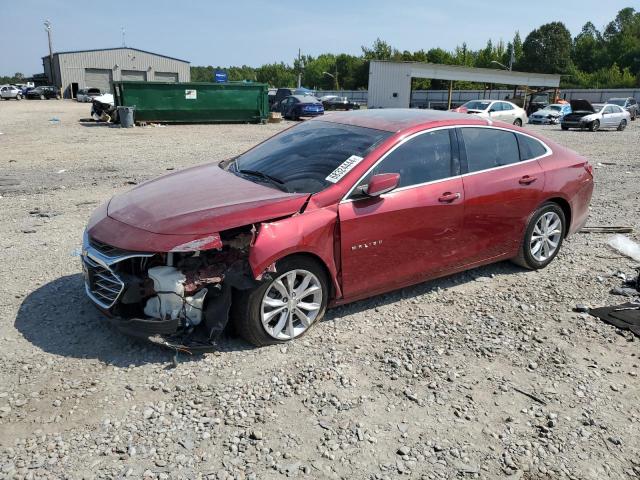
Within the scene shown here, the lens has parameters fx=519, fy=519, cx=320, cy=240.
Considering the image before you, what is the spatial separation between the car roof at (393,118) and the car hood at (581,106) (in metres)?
24.5

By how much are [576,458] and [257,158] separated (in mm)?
3416

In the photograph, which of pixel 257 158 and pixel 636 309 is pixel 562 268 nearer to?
pixel 636 309

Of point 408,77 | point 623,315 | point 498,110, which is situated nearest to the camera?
point 623,315

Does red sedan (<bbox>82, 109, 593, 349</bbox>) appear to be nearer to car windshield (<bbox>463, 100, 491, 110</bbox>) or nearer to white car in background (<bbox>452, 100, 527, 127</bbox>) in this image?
white car in background (<bbox>452, 100, 527, 127</bbox>)

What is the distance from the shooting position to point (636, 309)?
15.3ft

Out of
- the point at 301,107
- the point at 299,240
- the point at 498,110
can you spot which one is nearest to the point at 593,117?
the point at 498,110

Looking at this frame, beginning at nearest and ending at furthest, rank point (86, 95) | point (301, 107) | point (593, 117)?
point (593, 117) → point (301, 107) → point (86, 95)

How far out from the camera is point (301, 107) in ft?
94.9

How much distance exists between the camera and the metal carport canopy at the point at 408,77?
40.5m

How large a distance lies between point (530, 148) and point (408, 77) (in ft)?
128

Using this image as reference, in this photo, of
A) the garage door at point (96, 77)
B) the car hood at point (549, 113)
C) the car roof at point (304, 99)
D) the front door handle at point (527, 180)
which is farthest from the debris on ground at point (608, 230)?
the garage door at point (96, 77)

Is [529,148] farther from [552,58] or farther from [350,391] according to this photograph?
[552,58]

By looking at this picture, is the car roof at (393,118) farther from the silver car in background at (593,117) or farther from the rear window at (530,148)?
the silver car in background at (593,117)

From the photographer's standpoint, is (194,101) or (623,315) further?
(194,101)
